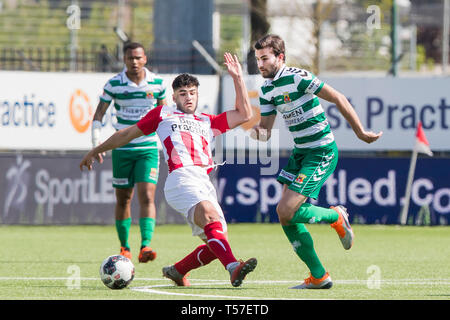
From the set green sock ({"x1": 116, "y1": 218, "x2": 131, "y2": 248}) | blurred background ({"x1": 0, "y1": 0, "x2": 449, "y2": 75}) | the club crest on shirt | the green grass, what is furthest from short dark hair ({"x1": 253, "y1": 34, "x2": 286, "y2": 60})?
blurred background ({"x1": 0, "y1": 0, "x2": 449, "y2": 75})

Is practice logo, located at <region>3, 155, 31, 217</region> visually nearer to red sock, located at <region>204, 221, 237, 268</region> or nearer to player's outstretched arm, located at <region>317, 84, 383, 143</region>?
red sock, located at <region>204, 221, 237, 268</region>

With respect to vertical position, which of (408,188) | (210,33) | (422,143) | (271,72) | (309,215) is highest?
(210,33)

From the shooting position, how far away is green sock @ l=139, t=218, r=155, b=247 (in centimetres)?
1178

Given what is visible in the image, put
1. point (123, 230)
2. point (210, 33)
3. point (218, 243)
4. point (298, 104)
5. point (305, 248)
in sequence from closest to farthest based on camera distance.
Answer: point (218, 243), point (305, 248), point (298, 104), point (123, 230), point (210, 33)

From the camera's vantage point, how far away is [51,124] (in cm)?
1870

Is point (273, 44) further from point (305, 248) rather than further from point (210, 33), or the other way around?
point (210, 33)

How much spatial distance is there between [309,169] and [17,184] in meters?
9.81

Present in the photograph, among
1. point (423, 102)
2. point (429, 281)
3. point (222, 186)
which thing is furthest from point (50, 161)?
point (429, 281)

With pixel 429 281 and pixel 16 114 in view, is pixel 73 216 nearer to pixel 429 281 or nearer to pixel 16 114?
pixel 16 114

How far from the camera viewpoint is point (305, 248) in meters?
9.27

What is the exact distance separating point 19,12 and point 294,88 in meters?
24.8

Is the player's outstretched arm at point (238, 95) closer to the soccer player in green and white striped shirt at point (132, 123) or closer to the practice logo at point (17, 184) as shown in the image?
the soccer player in green and white striped shirt at point (132, 123)

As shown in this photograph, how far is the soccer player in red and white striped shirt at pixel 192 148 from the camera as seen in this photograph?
28.8ft

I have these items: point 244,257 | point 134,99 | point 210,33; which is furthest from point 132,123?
point 210,33
